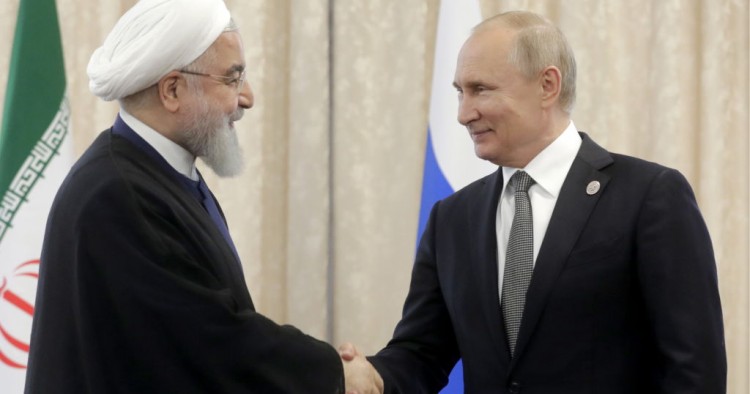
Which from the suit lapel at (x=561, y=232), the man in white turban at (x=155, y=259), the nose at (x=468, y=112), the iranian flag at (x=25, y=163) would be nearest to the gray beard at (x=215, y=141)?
the man in white turban at (x=155, y=259)

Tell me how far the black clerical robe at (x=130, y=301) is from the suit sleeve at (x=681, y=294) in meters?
0.88

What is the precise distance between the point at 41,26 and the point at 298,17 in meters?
1.01

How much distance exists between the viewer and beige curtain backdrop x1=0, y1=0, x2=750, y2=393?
4.52 metres

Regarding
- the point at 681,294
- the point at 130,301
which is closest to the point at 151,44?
the point at 130,301

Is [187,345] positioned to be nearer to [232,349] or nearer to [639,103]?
[232,349]

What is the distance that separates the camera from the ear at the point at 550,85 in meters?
2.77

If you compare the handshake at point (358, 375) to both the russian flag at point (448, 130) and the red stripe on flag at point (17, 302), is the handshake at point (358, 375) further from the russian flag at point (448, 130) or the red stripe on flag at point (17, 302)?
the red stripe on flag at point (17, 302)

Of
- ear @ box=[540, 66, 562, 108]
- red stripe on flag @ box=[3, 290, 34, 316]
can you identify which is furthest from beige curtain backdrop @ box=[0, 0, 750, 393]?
ear @ box=[540, 66, 562, 108]

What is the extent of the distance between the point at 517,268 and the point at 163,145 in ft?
2.86

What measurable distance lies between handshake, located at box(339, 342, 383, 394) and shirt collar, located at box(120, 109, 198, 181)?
71cm

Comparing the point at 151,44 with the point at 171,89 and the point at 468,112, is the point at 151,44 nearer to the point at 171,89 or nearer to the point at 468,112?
the point at 171,89

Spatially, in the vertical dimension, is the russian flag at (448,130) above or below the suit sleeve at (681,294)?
above

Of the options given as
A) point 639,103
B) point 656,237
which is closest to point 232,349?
point 656,237

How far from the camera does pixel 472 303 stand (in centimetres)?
273
